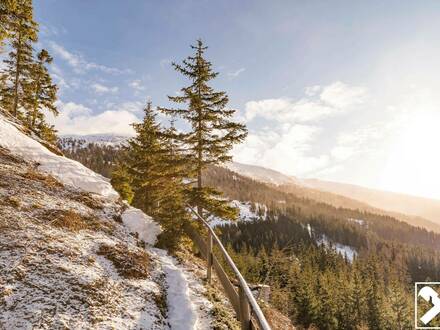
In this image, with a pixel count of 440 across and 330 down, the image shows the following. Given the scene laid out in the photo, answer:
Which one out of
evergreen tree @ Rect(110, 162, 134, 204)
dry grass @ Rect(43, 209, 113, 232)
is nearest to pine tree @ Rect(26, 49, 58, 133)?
evergreen tree @ Rect(110, 162, 134, 204)

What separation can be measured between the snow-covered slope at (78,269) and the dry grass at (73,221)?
0.03 metres

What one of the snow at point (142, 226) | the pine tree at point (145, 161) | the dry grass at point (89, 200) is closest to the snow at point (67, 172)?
the snow at point (142, 226)

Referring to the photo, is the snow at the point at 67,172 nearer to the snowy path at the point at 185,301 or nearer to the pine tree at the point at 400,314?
the snowy path at the point at 185,301

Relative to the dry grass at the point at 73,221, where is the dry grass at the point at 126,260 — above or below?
below

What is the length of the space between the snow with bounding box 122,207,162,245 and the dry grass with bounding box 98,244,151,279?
3064mm

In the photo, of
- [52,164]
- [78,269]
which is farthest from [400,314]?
[78,269]

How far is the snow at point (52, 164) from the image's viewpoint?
52.3ft

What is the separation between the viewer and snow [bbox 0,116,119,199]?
15955 millimetres

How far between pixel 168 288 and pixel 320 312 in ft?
205

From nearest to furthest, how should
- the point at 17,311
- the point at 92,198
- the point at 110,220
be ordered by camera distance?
the point at 17,311
the point at 110,220
the point at 92,198

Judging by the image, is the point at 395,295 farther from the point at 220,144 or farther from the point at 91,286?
the point at 91,286

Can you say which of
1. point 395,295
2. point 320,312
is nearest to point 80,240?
point 320,312

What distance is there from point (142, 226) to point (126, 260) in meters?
4.92

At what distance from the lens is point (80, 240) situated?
31.0 ft
